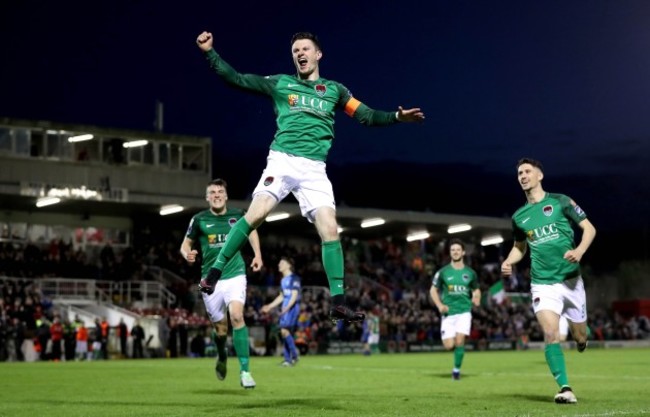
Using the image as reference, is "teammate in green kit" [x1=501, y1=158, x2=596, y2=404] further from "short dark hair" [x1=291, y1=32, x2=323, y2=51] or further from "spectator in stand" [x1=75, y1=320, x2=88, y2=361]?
"spectator in stand" [x1=75, y1=320, x2=88, y2=361]

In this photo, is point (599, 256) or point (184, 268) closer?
point (184, 268)

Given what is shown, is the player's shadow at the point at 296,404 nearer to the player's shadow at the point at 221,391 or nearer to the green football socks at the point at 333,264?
the green football socks at the point at 333,264

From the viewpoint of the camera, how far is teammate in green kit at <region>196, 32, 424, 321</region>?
934 centimetres

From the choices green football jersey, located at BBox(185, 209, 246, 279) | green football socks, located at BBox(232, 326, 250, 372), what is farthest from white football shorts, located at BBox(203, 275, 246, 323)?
green football socks, located at BBox(232, 326, 250, 372)

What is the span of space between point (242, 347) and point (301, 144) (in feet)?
15.6

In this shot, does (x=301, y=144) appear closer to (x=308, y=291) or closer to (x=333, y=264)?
(x=333, y=264)

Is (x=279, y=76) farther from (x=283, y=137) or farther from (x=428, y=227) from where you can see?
(x=428, y=227)

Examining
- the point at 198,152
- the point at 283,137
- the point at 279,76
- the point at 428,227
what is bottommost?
the point at 283,137

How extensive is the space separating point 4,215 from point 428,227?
78.0 feet

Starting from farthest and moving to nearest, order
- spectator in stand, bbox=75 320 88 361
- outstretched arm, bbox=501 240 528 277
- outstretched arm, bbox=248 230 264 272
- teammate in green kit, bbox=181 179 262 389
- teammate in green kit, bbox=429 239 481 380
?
spectator in stand, bbox=75 320 88 361, teammate in green kit, bbox=429 239 481 380, teammate in green kit, bbox=181 179 262 389, outstretched arm, bbox=248 230 264 272, outstretched arm, bbox=501 240 528 277

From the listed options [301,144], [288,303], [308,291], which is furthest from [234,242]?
[308,291]

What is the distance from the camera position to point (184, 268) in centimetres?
4616

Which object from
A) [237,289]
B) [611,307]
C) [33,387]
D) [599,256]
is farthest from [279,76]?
[599,256]

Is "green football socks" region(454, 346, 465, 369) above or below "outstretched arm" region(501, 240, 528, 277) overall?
below
